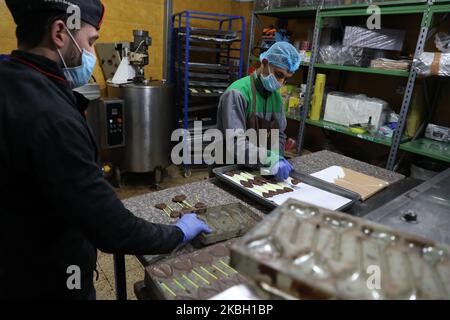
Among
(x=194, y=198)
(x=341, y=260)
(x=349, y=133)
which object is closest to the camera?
(x=341, y=260)

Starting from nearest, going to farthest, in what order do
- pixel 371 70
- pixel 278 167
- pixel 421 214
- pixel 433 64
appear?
pixel 421 214
pixel 278 167
pixel 433 64
pixel 371 70

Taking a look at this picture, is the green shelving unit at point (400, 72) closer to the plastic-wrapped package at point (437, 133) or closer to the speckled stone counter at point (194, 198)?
the plastic-wrapped package at point (437, 133)

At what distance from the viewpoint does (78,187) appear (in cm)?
69

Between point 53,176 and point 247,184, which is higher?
point 53,176

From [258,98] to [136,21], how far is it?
222 cm

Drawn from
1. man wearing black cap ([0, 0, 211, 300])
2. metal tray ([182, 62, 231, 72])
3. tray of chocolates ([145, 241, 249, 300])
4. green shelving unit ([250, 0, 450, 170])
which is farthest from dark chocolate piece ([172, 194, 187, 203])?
metal tray ([182, 62, 231, 72])

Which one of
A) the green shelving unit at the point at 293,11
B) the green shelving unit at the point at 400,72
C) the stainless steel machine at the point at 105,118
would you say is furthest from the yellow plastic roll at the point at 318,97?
the stainless steel machine at the point at 105,118

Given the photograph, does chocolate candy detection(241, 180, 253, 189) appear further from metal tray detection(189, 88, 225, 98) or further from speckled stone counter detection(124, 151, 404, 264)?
metal tray detection(189, 88, 225, 98)

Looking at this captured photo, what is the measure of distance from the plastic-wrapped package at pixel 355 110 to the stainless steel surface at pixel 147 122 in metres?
1.61

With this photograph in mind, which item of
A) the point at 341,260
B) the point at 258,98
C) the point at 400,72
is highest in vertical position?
the point at 400,72

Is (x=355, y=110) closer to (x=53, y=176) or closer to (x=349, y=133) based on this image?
(x=349, y=133)

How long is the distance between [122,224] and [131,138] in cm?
247

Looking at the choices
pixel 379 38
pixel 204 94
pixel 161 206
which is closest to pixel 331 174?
pixel 161 206
